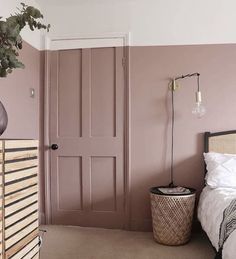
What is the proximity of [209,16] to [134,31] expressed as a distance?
2.60 feet

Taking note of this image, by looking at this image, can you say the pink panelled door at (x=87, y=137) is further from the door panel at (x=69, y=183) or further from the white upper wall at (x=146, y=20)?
the white upper wall at (x=146, y=20)

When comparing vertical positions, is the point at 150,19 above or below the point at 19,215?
above

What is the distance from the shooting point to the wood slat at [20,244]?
5.20 feet

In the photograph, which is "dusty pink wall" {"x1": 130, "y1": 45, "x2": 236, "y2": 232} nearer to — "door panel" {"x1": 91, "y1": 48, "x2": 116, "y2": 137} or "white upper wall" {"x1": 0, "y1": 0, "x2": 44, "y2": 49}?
"door panel" {"x1": 91, "y1": 48, "x2": 116, "y2": 137}

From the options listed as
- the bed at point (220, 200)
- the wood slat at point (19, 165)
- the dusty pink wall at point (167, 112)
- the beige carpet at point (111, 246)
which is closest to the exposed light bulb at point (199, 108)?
the dusty pink wall at point (167, 112)

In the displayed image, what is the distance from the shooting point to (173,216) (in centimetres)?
269

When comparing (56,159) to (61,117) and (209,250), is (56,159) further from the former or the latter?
(209,250)

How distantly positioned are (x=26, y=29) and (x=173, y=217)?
2.32m

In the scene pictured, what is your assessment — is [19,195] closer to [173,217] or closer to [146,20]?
[173,217]

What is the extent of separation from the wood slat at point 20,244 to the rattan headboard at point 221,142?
75.2 inches

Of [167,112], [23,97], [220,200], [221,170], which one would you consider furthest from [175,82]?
[23,97]

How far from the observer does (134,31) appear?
3.20 m

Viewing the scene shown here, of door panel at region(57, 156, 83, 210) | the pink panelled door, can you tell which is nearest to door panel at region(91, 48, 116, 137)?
the pink panelled door

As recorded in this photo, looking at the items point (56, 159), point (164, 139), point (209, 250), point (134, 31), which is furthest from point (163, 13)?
point (209, 250)
